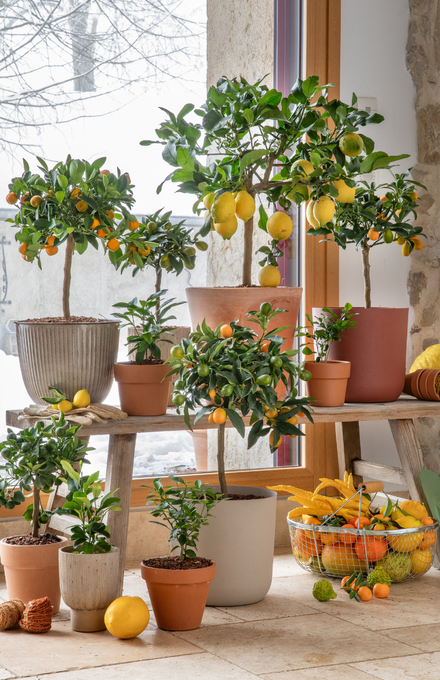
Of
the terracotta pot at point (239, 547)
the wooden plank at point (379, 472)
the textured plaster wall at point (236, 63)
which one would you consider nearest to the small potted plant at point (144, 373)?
the terracotta pot at point (239, 547)

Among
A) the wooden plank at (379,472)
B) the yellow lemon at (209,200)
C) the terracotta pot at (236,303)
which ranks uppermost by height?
the yellow lemon at (209,200)

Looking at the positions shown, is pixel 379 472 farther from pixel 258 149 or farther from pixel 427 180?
pixel 258 149

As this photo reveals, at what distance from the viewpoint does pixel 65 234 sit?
209 cm

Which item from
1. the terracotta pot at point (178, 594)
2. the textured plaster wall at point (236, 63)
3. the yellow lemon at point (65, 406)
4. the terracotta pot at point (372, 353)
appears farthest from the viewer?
the textured plaster wall at point (236, 63)

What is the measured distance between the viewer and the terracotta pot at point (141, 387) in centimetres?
220

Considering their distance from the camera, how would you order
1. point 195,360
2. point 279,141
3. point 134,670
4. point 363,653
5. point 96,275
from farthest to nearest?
point 96,275 → point 279,141 → point 195,360 → point 363,653 → point 134,670

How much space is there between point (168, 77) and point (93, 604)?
1.72m

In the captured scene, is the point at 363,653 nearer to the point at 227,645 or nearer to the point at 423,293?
the point at 227,645

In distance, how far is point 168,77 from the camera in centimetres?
277

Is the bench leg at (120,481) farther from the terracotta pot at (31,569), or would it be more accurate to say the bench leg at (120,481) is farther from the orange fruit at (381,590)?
the orange fruit at (381,590)

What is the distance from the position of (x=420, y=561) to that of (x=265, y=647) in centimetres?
73

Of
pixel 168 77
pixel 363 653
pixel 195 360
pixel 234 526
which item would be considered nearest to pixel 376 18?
pixel 168 77

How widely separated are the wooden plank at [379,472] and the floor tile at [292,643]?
0.67m

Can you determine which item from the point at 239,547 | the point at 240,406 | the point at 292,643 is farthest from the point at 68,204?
the point at 292,643
